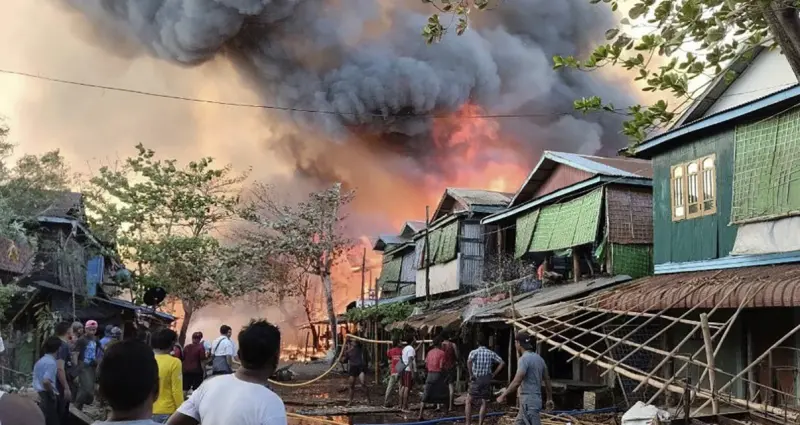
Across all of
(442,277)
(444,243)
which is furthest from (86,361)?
(442,277)

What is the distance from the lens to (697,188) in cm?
1398

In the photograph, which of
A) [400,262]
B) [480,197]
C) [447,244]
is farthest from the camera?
[400,262]

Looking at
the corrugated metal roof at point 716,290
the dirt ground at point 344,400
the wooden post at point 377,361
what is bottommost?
the dirt ground at point 344,400

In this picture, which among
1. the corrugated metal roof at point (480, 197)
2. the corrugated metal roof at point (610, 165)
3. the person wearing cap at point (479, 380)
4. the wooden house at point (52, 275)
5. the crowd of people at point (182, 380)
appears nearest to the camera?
the crowd of people at point (182, 380)

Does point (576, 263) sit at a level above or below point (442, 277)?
below

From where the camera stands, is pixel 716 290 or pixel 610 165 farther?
pixel 610 165

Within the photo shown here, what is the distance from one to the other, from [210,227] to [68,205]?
7887 millimetres

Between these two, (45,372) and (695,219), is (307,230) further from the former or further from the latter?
(45,372)

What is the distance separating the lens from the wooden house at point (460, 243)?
75.7 ft

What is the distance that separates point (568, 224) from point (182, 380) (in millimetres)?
12123

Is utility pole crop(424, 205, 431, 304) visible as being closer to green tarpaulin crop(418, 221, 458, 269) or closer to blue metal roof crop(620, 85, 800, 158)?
green tarpaulin crop(418, 221, 458, 269)

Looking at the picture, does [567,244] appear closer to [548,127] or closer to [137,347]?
[137,347]

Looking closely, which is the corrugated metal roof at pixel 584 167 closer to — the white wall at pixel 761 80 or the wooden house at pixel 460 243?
the wooden house at pixel 460 243

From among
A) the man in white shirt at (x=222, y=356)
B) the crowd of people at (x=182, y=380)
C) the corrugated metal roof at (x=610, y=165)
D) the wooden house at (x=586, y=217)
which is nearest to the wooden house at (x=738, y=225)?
the wooden house at (x=586, y=217)
